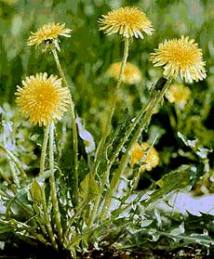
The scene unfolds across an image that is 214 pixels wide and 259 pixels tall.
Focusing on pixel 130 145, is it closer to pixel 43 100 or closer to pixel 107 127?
pixel 107 127

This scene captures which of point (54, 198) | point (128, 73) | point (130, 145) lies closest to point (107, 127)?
point (130, 145)

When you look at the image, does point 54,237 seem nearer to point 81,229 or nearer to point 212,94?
point 81,229

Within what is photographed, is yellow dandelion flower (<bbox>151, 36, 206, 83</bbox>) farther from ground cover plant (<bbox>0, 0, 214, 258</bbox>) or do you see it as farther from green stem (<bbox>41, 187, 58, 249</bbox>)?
green stem (<bbox>41, 187, 58, 249</bbox>)

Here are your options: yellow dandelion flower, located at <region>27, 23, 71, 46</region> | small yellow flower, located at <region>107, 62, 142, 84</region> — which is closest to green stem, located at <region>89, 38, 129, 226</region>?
yellow dandelion flower, located at <region>27, 23, 71, 46</region>

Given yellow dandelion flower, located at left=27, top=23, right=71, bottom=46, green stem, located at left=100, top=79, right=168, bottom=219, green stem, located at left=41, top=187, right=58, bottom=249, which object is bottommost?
green stem, located at left=41, top=187, right=58, bottom=249

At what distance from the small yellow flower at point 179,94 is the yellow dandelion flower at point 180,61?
0.83 metres

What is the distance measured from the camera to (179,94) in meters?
2.40

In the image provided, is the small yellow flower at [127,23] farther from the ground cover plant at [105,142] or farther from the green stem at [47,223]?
the green stem at [47,223]

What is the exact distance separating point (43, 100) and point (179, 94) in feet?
3.19

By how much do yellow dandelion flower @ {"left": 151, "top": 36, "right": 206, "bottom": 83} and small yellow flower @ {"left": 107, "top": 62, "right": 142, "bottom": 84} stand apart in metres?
0.77

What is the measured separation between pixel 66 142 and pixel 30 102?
1.84 ft

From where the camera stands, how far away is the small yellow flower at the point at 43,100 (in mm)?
1454

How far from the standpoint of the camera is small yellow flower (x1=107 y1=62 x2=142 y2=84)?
2.31 metres

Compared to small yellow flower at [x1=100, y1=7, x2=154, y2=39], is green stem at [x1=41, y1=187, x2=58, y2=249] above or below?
below
